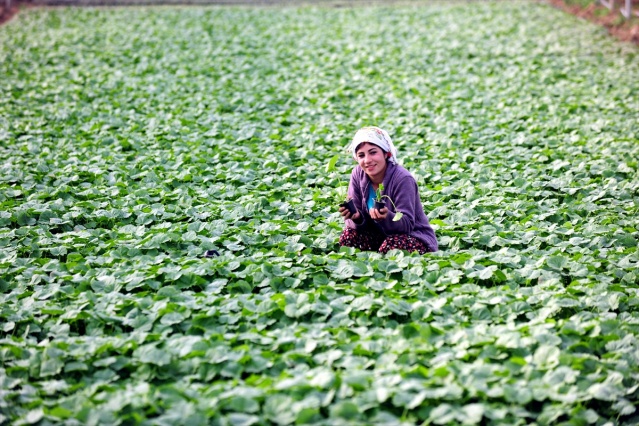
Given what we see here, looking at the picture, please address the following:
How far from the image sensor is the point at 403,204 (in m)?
4.32

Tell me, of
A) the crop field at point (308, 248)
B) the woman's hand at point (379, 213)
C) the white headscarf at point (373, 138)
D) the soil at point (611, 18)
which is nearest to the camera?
the crop field at point (308, 248)

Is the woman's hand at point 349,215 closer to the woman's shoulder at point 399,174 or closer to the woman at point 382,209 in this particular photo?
the woman at point 382,209

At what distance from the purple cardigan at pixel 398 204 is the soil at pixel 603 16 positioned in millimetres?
8090

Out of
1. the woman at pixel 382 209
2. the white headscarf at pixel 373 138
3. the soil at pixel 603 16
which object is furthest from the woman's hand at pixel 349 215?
the soil at pixel 603 16

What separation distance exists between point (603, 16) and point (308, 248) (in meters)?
10.6

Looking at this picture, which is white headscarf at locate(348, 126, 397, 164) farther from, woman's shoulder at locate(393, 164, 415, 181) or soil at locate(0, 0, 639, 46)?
soil at locate(0, 0, 639, 46)

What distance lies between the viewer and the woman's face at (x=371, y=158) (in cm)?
430

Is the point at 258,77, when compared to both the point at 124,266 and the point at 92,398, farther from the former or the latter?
the point at 92,398

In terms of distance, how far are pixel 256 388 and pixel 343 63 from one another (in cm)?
787

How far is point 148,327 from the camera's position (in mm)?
3584

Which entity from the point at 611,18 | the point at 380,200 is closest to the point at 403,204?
the point at 380,200

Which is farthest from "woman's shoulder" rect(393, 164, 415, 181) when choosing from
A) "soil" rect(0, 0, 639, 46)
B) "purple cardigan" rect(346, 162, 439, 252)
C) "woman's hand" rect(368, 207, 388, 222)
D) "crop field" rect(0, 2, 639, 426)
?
"soil" rect(0, 0, 639, 46)

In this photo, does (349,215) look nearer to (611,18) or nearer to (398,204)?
(398,204)

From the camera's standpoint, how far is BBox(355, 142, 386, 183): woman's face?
430 cm
